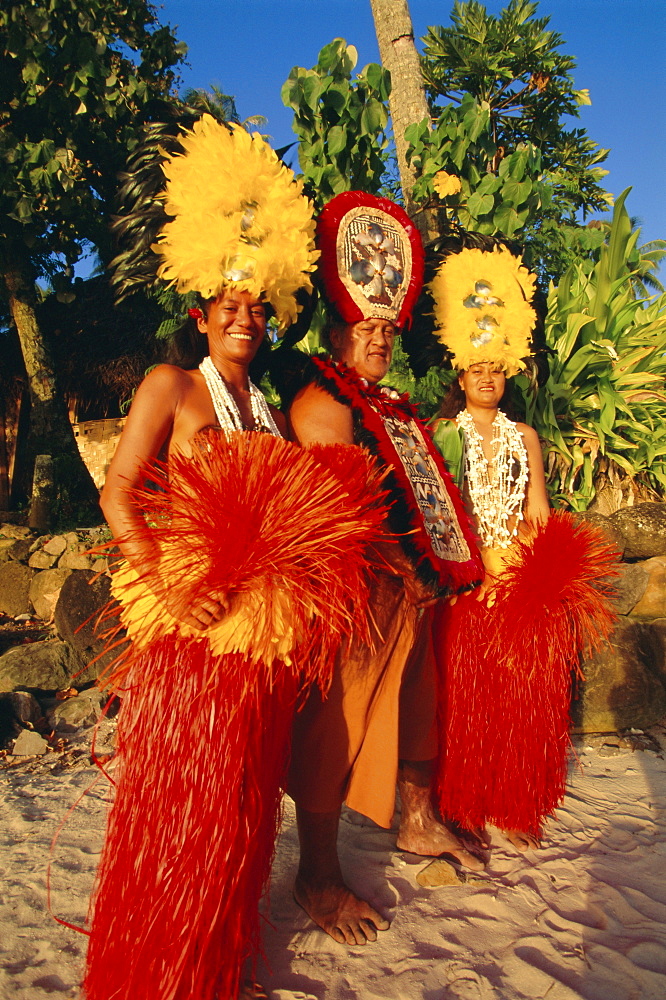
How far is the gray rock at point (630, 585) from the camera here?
3.77 meters

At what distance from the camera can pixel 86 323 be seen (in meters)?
8.18

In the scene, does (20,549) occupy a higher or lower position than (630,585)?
lower

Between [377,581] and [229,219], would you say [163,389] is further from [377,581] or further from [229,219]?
[377,581]

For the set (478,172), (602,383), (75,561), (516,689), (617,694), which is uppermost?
(478,172)

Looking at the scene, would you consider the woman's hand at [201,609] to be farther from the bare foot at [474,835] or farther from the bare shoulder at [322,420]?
the bare foot at [474,835]

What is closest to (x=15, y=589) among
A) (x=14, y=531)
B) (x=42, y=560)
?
(x=42, y=560)

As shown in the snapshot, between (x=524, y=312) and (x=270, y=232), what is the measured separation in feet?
4.04

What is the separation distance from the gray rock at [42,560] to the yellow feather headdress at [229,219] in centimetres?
530

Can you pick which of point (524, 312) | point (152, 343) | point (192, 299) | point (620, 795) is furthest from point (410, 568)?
point (152, 343)

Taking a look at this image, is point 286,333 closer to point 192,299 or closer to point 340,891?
point 192,299

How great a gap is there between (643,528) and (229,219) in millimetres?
3275

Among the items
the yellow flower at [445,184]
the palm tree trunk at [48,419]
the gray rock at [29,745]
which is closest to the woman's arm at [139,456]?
the yellow flower at [445,184]

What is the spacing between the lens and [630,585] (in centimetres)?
383

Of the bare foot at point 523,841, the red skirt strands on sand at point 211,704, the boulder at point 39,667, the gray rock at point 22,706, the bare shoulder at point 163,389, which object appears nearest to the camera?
the red skirt strands on sand at point 211,704
